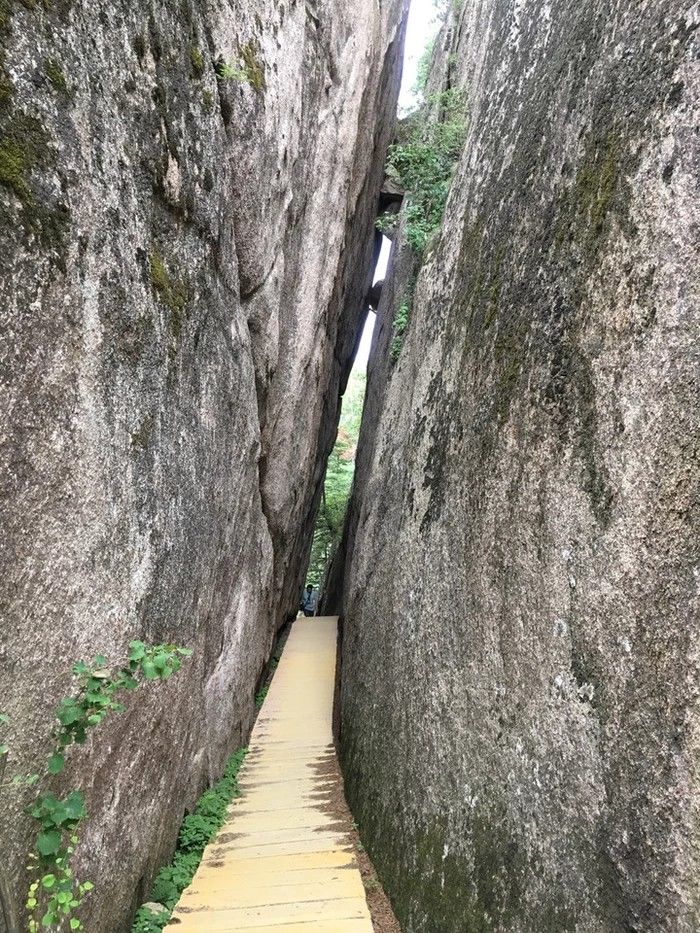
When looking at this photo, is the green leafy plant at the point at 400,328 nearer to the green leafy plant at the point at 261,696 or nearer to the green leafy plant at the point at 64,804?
the green leafy plant at the point at 261,696

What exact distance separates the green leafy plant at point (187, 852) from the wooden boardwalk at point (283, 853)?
77 millimetres

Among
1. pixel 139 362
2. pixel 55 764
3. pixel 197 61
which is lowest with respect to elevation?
pixel 55 764

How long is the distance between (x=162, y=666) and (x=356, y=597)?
20.1ft

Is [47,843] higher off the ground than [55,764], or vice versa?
[55,764]

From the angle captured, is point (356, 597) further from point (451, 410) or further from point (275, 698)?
point (451, 410)

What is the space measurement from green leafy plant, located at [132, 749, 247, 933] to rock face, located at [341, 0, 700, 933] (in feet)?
4.69

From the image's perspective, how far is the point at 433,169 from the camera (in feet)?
33.2

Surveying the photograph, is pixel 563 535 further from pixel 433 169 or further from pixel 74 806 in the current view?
pixel 433 169

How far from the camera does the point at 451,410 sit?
581 centimetres

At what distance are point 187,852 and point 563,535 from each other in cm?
443

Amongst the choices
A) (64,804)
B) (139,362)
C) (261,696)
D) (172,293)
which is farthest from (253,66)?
(261,696)

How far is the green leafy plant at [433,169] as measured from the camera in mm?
9641

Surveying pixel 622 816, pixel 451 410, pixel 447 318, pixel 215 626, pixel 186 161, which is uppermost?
pixel 186 161

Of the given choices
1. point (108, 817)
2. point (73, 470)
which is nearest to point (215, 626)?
point (108, 817)
